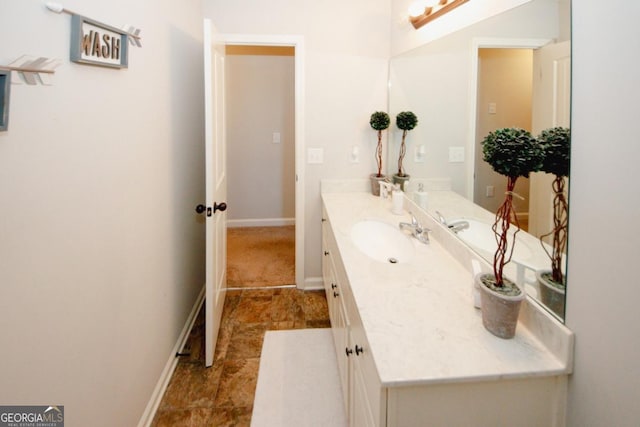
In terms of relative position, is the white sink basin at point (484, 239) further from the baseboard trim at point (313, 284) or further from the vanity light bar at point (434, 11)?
the baseboard trim at point (313, 284)

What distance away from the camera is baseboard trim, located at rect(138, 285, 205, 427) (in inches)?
64.3

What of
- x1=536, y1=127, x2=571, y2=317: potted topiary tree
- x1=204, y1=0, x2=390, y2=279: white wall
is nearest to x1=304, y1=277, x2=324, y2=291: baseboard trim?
x1=204, y1=0, x2=390, y2=279: white wall

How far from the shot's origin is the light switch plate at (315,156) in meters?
2.82

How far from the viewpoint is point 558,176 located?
0.94 metres

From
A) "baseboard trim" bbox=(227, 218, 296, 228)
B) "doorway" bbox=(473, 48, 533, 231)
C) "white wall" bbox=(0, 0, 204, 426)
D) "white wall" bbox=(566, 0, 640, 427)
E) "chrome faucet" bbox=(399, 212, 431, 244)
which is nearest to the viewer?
"white wall" bbox=(566, 0, 640, 427)

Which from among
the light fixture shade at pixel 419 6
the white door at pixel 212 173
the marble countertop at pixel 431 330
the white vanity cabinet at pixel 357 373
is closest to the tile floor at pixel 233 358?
the white door at pixel 212 173

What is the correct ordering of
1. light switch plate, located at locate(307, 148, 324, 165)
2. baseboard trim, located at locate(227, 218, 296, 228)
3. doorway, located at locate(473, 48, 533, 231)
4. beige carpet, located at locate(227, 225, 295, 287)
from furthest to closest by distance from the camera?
1. baseboard trim, located at locate(227, 218, 296, 228)
2. beige carpet, located at locate(227, 225, 295, 287)
3. light switch plate, located at locate(307, 148, 324, 165)
4. doorway, located at locate(473, 48, 533, 231)

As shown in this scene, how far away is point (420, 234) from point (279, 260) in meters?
2.15

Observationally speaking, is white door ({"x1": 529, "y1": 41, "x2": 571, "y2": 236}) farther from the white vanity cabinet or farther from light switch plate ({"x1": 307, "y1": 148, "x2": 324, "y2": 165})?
light switch plate ({"x1": 307, "y1": 148, "x2": 324, "y2": 165})

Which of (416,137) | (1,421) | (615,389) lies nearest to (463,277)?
(615,389)

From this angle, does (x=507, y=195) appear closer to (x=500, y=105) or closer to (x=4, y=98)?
(x=500, y=105)

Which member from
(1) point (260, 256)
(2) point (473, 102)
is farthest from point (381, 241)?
(1) point (260, 256)

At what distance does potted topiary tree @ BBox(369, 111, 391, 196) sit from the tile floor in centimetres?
99

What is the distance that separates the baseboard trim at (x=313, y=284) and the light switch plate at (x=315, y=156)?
974 mm
